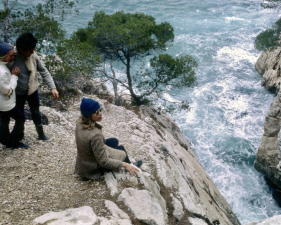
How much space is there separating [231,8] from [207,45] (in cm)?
1483

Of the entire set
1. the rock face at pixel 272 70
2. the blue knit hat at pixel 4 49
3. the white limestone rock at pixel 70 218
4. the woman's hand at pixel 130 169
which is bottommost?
the rock face at pixel 272 70

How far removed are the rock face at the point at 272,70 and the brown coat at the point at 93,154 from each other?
77.6ft

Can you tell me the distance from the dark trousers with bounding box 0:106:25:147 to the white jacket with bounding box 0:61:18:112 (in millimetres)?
300

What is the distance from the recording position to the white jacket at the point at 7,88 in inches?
213

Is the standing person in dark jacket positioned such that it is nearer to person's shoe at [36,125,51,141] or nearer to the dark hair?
the dark hair

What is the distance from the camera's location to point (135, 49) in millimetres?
17719

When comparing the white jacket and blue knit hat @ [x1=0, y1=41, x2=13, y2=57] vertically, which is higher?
blue knit hat @ [x1=0, y1=41, x2=13, y2=57]

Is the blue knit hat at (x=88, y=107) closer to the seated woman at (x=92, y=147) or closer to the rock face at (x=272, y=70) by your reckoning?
the seated woman at (x=92, y=147)

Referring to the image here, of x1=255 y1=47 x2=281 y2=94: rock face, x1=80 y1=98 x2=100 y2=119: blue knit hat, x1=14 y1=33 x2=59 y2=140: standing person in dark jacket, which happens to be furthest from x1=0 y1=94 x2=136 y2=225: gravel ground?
x1=255 y1=47 x2=281 y2=94: rock face

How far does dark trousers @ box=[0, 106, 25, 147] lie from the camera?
241 inches

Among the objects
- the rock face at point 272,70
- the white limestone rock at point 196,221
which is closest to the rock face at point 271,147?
the rock face at point 272,70

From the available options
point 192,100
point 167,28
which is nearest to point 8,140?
point 167,28

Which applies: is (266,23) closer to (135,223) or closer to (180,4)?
(180,4)

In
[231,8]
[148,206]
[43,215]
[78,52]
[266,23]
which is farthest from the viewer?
[231,8]
